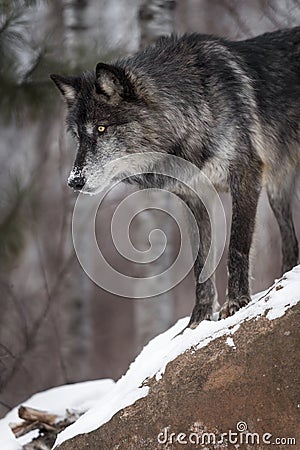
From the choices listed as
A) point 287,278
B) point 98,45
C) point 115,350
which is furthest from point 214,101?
point 115,350

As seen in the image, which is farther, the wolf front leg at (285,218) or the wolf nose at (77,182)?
the wolf front leg at (285,218)

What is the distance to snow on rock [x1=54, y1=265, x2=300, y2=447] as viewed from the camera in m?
3.87

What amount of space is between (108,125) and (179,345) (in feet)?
4.14

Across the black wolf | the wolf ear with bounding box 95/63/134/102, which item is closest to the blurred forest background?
the black wolf

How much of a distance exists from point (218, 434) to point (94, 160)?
158 cm

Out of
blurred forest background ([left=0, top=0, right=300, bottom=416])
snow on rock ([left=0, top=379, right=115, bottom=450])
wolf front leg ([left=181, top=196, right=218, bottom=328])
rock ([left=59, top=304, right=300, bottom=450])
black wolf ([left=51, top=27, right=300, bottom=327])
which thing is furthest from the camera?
blurred forest background ([left=0, top=0, right=300, bottom=416])

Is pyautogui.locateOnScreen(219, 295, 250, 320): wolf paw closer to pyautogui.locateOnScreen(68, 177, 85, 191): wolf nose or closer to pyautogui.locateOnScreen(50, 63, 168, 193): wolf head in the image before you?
pyautogui.locateOnScreen(50, 63, 168, 193): wolf head

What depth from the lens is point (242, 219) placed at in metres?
4.61

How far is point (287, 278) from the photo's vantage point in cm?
398

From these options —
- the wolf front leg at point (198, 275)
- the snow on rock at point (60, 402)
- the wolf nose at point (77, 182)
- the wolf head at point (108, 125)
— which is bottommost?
the snow on rock at point (60, 402)

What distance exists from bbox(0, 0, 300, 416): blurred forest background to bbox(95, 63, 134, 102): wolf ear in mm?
1125

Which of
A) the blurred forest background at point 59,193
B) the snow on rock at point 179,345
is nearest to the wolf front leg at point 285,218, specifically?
the blurred forest background at point 59,193

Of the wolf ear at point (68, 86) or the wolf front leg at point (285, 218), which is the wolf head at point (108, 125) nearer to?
the wolf ear at point (68, 86)

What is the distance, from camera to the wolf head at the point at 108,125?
4.34 meters
